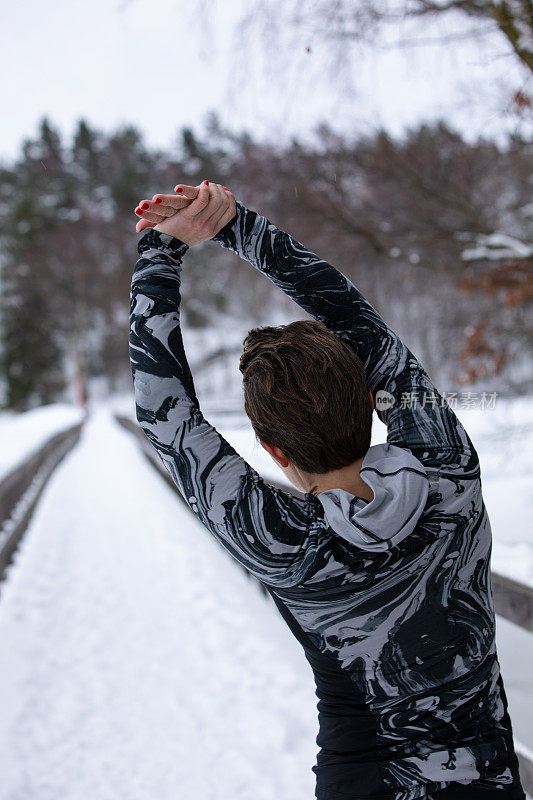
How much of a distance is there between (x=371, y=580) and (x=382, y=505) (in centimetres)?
13

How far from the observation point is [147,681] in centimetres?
342

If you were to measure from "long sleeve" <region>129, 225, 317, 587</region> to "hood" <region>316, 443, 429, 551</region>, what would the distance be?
0.19 feet

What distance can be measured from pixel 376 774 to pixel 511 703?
6.56ft

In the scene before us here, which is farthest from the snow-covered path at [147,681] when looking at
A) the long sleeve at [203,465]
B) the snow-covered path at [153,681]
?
the long sleeve at [203,465]

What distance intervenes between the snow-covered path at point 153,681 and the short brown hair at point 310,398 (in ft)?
6.50

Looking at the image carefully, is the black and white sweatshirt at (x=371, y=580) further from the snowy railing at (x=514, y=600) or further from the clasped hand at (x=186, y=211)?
the snowy railing at (x=514, y=600)

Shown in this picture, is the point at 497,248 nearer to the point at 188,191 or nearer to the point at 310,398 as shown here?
the point at 188,191

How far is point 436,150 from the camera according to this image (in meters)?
7.50

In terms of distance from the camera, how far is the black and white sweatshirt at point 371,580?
38.4 inches

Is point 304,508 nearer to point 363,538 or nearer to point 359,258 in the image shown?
point 363,538

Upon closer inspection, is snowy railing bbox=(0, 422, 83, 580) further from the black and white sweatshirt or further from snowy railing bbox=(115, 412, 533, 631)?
the black and white sweatshirt

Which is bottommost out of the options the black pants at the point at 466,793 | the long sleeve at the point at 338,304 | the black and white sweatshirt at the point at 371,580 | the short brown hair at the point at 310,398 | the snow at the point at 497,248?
the black pants at the point at 466,793

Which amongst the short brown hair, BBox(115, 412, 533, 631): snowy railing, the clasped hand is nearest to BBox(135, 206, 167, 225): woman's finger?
the clasped hand

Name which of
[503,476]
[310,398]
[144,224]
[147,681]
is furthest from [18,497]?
[310,398]
